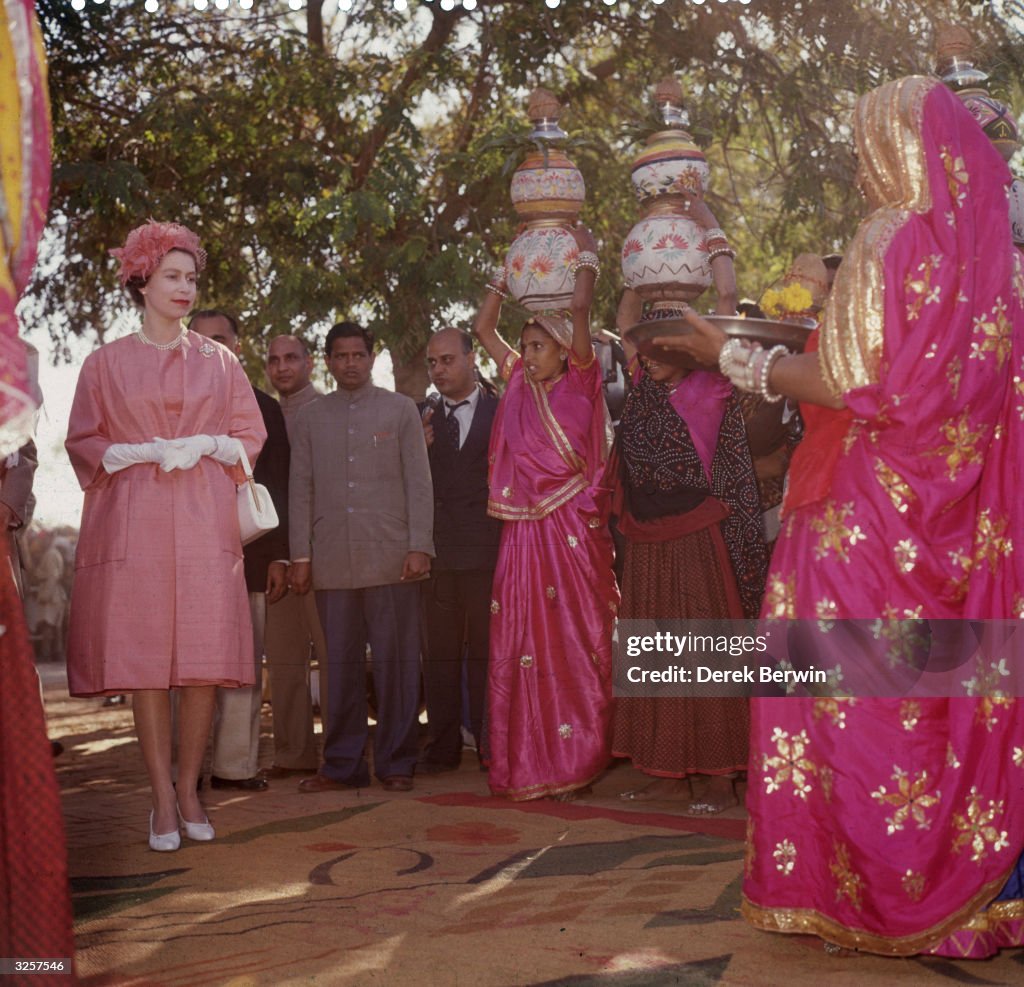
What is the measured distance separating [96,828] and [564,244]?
295 cm

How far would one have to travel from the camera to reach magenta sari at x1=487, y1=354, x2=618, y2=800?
596cm

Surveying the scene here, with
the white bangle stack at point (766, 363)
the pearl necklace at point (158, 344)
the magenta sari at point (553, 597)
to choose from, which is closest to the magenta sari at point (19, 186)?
the white bangle stack at point (766, 363)

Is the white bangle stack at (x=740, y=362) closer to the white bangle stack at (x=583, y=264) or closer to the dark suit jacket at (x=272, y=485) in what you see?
the white bangle stack at (x=583, y=264)

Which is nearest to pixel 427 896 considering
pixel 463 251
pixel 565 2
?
pixel 463 251

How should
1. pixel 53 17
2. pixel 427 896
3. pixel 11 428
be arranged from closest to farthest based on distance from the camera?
pixel 11 428, pixel 427 896, pixel 53 17

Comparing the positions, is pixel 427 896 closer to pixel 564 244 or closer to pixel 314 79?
pixel 564 244

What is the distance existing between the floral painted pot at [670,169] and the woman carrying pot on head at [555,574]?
15.7 inches

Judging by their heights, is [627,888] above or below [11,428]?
below

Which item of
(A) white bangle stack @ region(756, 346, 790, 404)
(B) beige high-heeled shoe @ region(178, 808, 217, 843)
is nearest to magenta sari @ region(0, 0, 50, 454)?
(A) white bangle stack @ region(756, 346, 790, 404)

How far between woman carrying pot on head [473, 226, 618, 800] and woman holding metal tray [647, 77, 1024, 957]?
98.5 inches

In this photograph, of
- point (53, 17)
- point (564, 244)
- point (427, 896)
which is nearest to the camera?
point (427, 896)

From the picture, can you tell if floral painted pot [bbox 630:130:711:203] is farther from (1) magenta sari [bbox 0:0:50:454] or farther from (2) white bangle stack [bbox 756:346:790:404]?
(1) magenta sari [bbox 0:0:50:454]

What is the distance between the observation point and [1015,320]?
3484 millimetres

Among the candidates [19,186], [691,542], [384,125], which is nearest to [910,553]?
[19,186]
